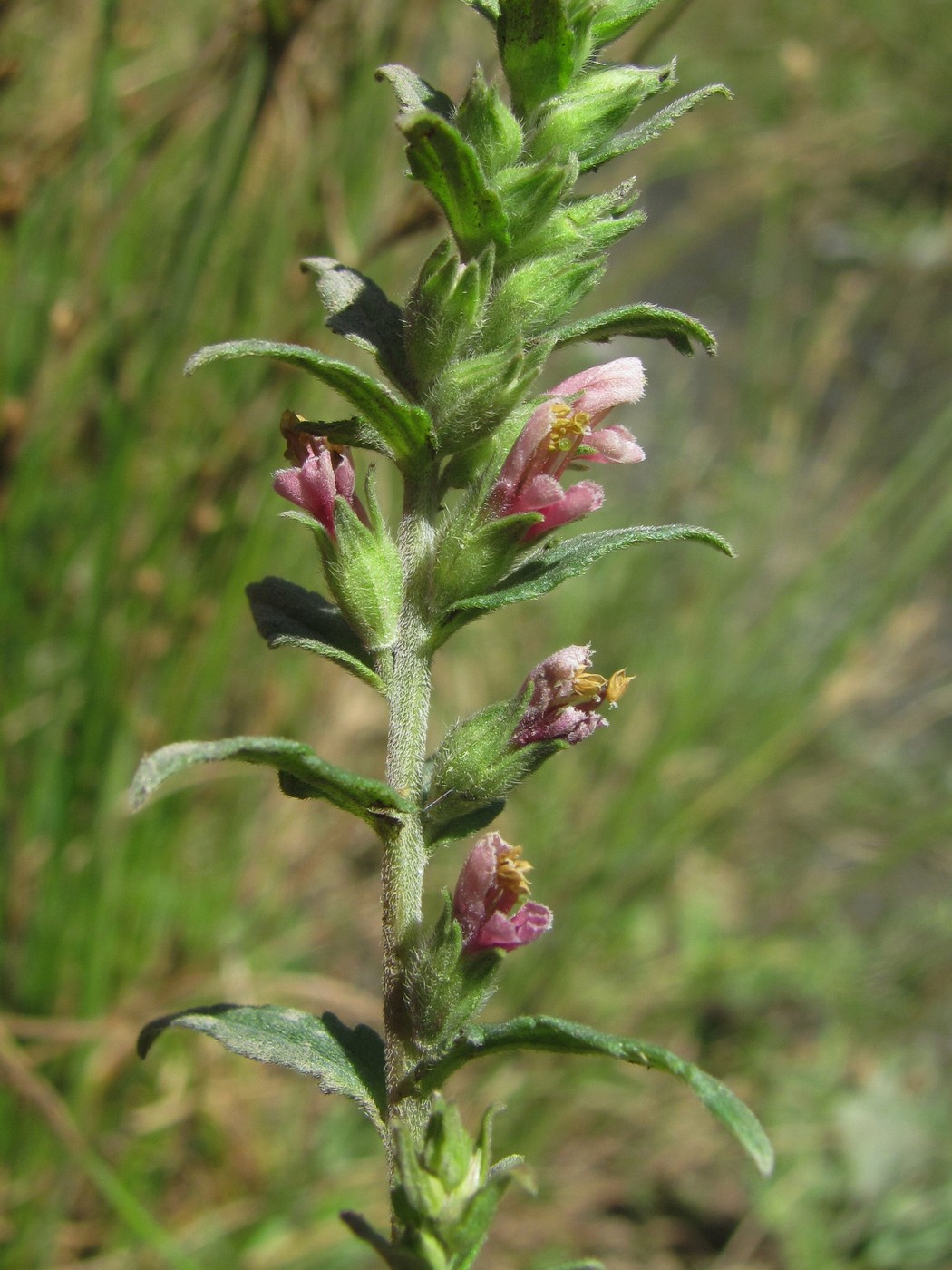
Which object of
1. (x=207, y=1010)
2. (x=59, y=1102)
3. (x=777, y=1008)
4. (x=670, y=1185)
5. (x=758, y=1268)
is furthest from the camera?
(x=777, y=1008)

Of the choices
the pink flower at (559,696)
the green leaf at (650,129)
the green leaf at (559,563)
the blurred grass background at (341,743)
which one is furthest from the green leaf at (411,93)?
the blurred grass background at (341,743)

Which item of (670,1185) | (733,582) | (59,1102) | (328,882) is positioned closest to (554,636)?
(733,582)

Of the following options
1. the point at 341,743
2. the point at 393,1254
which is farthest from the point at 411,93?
the point at 341,743

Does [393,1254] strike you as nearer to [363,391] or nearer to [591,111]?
[363,391]

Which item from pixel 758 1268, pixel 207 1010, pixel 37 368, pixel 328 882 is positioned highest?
pixel 37 368

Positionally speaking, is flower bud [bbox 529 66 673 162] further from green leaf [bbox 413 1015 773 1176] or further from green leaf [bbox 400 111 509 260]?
green leaf [bbox 413 1015 773 1176]

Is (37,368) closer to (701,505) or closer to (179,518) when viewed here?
(179,518)

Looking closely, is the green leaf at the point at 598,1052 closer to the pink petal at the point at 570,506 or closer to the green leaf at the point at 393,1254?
the green leaf at the point at 393,1254
